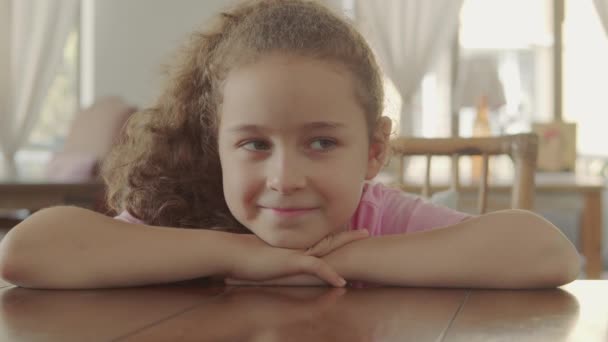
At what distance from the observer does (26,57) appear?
15.5ft

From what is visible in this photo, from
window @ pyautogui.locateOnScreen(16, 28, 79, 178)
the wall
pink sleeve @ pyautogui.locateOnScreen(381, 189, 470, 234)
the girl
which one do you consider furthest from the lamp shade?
the girl

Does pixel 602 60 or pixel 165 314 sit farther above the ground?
pixel 602 60

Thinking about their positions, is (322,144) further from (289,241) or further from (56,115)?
(56,115)

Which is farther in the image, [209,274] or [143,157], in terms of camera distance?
[143,157]

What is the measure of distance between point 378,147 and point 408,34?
3432mm

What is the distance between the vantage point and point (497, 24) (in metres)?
4.16

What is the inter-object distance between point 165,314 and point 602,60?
402 centimetres

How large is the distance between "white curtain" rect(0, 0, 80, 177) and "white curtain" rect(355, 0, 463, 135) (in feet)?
6.03

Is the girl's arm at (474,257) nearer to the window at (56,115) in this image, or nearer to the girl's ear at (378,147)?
the girl's ear at (378,147)

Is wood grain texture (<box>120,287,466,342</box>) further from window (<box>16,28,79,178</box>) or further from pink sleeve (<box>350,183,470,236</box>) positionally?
window (<box>16,28,79,178</box>)

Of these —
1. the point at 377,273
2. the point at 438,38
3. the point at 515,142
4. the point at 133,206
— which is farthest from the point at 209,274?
the point at 438,38

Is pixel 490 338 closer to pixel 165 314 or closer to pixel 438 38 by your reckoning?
pixel 165 314

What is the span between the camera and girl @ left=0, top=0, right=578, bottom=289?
0.75 meters

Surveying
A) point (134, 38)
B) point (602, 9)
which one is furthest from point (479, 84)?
point (134, 38)
